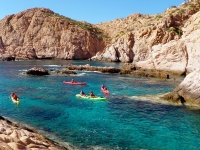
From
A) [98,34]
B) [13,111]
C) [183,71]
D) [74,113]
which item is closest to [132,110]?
[74,113]

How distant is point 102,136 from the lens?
2023 cm

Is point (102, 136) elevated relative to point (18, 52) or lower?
lower

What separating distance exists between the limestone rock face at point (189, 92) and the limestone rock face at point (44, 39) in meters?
120

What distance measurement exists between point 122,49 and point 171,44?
2294 inches

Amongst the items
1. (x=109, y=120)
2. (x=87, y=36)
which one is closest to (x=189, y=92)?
(x=109, y=120)

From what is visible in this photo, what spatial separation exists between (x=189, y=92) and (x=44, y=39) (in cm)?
13432

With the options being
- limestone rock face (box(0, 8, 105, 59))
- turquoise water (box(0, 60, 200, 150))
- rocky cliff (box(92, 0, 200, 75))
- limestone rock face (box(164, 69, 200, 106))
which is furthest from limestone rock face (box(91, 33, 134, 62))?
limestone rock face (box(164, 69, 200, 106))

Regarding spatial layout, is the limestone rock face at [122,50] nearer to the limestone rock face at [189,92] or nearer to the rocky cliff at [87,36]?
the rocky cliff at [87,36]

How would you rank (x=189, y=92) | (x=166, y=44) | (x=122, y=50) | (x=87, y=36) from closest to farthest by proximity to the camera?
(x=189, y=92), (x=166, y=44), (x=122, y=50), (x=87, y=36)

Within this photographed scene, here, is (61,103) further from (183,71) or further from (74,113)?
(183,71)

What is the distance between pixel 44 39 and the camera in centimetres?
15475

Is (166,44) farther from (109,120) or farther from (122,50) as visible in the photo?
(122,50)

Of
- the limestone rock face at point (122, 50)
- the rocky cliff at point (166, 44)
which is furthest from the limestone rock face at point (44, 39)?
the limestone rock face at point (122, 50)

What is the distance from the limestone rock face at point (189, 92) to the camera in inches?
1210
